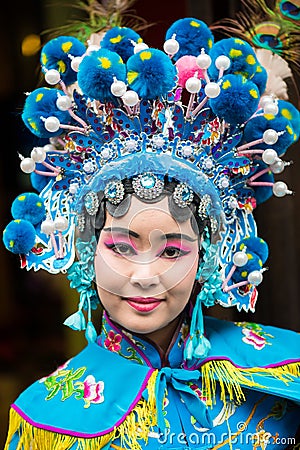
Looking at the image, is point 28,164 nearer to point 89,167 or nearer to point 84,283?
point 89,167

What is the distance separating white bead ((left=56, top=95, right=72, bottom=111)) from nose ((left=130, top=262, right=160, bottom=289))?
1.16ft

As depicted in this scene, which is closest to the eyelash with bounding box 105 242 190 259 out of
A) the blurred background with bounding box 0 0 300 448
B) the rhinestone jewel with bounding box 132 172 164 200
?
the rhinestone jewel with bounding box 132 172 164 200

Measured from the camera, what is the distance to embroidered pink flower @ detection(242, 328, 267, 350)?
5.12ft

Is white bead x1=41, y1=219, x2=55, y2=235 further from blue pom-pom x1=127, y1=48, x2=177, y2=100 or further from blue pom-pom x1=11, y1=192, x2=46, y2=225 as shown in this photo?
blue pom-pom x1=127, y1=48, x2=177, y2=100

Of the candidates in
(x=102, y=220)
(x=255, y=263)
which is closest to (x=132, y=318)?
(x=102, y=220)

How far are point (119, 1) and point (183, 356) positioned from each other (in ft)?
2.82

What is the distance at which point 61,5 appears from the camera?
185cm

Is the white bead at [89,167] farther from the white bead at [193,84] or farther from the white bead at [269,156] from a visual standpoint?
the white bead at [269,156]

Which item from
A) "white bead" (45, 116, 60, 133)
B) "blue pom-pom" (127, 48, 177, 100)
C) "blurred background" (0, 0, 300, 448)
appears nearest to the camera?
"blue pom-pom" (127, 48, 177, 100)

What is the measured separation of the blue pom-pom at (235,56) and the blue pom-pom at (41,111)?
325 millimetres

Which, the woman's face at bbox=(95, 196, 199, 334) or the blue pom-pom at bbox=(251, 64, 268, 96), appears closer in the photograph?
the woman's face at bbox=(95, 196, 199, 334)

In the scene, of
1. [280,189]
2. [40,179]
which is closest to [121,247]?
[40,179]

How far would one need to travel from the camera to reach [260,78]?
1553mm

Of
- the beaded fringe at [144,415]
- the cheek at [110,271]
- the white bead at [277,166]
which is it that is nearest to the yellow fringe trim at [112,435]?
the beaded fringe at [144,415]
